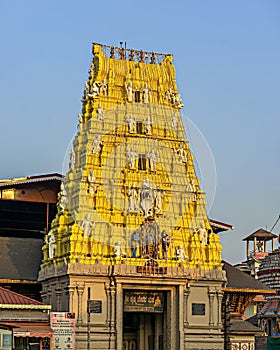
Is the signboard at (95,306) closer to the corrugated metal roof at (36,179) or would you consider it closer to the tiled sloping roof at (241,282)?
the tiled sloping roof at (241,282)

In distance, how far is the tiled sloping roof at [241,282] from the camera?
75812 mm

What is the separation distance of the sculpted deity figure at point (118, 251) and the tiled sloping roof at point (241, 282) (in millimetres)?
13727

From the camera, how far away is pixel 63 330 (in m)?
60.5

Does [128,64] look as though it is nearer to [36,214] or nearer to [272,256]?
Result: [36,214]

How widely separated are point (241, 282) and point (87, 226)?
18.6 metres

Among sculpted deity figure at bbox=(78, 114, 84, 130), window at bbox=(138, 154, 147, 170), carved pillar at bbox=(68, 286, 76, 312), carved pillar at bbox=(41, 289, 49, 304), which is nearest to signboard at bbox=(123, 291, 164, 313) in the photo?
carved pillar at bbox=(68, 286, 76, 312)

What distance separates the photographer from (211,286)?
219ft

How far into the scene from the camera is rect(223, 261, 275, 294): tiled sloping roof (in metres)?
75.8

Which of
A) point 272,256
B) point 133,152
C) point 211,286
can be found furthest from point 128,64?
point 272,256

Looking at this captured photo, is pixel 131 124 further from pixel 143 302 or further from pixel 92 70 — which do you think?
pixel 143 302

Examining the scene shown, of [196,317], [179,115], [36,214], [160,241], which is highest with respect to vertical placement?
[179,115]

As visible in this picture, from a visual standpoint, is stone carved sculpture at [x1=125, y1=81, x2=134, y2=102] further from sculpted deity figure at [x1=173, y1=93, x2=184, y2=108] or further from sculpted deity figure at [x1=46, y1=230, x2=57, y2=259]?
sculpted deity figure at [x1=46, y1=230, x2=57, y2=259]

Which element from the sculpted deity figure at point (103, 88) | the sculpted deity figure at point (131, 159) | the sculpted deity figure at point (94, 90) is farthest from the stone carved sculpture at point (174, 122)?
the sculpted deity figure at point (94, 90)

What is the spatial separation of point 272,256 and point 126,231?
77.9 feet
